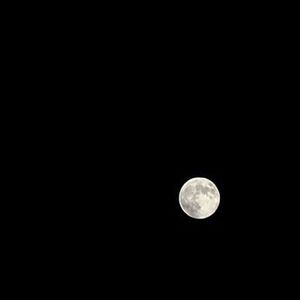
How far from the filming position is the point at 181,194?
590cm

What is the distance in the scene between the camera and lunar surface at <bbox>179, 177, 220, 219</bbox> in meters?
5.60

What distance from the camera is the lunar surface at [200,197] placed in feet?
18.4

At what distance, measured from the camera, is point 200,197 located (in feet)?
18.3

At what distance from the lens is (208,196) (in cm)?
562

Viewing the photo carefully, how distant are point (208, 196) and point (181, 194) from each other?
574mm
